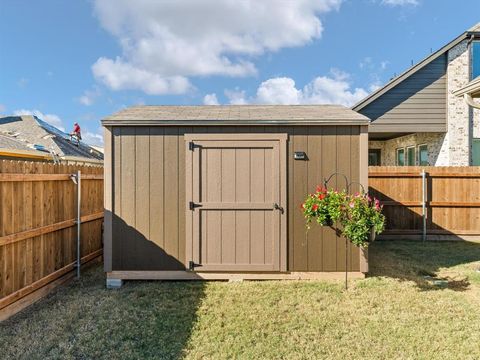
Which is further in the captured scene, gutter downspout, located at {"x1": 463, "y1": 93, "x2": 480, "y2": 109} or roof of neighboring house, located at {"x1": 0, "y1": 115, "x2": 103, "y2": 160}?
roof of neighboring house, located at {"x1": 0, "y1": 115, "x2": 103, "y2": 160}

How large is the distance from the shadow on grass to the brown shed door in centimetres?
174

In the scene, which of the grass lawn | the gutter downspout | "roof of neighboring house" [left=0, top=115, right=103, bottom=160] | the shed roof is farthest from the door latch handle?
"roof of neighboring house" [left=0, top=115, right=103, bottom=160]

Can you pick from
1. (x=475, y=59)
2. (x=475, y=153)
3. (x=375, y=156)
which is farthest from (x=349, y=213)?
(x=375, y=156)

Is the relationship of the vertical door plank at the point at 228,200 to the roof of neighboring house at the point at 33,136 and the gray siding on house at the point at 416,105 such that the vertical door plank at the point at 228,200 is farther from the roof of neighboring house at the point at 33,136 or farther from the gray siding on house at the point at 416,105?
the roof of neighboring house at the point at 33,136

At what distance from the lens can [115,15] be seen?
10094 mm

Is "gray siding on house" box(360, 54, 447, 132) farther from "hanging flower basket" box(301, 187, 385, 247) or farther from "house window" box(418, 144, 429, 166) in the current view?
"hanging flower basket" box(301, 187, 385, 247)

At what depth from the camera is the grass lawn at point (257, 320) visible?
2.61 m

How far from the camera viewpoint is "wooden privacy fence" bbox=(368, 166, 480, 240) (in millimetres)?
6848

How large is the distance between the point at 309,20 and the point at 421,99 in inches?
219

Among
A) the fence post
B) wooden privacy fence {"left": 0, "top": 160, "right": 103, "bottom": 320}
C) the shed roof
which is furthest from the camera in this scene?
the fence post

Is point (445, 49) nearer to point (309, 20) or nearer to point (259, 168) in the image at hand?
point (309, 20)

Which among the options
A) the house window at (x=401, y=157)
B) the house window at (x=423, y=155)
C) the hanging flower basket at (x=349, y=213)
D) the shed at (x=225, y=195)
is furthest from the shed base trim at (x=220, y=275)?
the house window at (x=401, y=157)

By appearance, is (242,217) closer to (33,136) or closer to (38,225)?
(38,225)

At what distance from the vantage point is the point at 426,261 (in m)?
5.27
